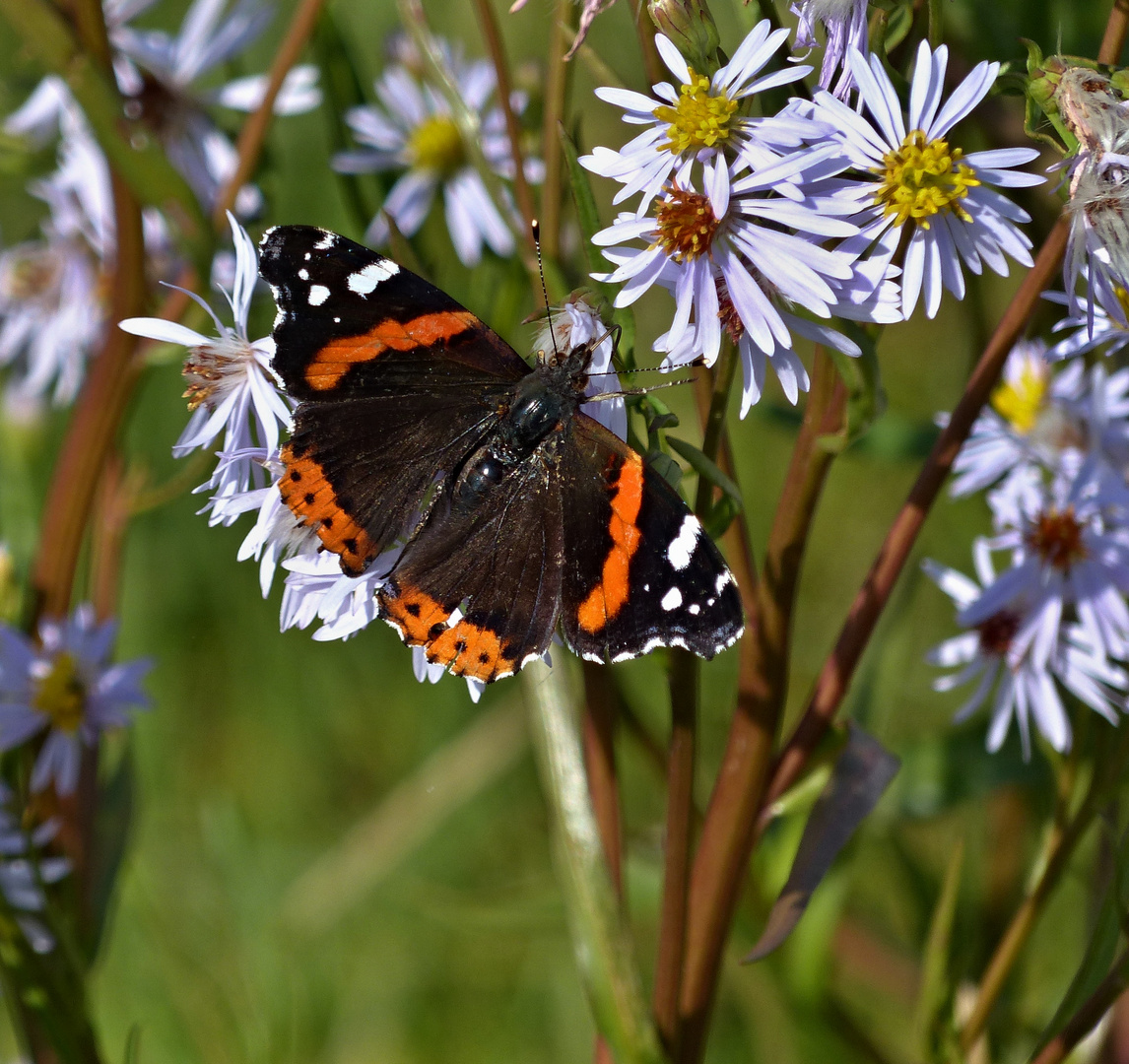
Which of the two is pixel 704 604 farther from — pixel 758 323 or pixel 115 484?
pixel 115 484

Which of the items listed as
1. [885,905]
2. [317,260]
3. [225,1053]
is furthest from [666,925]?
[885,905]

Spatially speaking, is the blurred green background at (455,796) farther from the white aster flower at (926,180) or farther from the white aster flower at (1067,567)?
the white aster flower at (926,180)

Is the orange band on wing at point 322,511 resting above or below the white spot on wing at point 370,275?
below

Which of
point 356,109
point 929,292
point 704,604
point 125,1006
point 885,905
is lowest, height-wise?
point 885,905

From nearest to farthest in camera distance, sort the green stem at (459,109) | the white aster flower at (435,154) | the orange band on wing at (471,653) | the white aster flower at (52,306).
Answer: the orange band on wing at (471,653), the green stem at (459,109), the white aster flower at (435,154), the white aster flower at (52,306)

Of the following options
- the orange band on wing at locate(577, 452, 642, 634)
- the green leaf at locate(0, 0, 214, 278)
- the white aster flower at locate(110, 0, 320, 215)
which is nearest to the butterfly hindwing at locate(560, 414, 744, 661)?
the orange band on wing at locate(577, 452, 642, 634)

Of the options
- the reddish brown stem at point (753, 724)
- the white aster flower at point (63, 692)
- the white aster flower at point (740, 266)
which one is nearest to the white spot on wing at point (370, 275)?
the white aster flower at point (740, 266)

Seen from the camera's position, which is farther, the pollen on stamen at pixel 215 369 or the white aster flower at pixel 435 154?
the white aster flower at pixel 435 154
